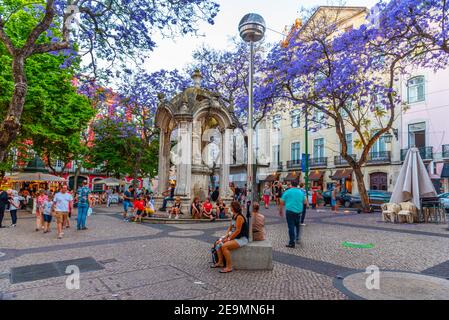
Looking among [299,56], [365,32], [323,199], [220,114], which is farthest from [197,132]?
[323,199]

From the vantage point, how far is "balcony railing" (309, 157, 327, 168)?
3714cm

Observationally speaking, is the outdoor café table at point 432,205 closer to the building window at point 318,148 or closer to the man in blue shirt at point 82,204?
the man in blue shirt at point 82,204

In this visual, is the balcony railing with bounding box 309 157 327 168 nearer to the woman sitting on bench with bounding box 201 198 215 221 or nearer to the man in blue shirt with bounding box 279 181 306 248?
the woman sitting on bench with bounding box 201 198 215 221

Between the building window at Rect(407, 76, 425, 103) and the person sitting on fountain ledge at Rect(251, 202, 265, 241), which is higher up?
the building window at Rect(407, 76, 425, 103)

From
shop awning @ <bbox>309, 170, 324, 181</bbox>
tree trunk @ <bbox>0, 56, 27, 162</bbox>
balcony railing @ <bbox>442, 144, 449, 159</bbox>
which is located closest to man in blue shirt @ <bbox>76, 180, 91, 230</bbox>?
tree trunk @ <bbox>0, 56, 27, 162</bbox>

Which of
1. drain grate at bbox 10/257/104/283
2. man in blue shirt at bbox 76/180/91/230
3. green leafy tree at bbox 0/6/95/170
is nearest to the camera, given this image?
drain grate at bbox 10/257/104/283

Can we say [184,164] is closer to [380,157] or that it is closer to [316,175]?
[380,157]

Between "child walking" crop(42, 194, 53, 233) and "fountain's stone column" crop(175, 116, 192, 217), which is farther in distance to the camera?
"fountain's stone column" crop(175, 116, 192, 217)

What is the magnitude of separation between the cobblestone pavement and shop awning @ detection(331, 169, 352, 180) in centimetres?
2370

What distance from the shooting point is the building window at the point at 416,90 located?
28820 millimetres

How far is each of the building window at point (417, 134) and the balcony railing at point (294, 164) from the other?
43.9ft

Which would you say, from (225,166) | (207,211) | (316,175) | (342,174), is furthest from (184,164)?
(316,175)

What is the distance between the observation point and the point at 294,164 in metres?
40.8

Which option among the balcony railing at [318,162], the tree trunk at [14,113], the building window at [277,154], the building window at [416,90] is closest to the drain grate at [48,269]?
the tree trunk at [14,113]
